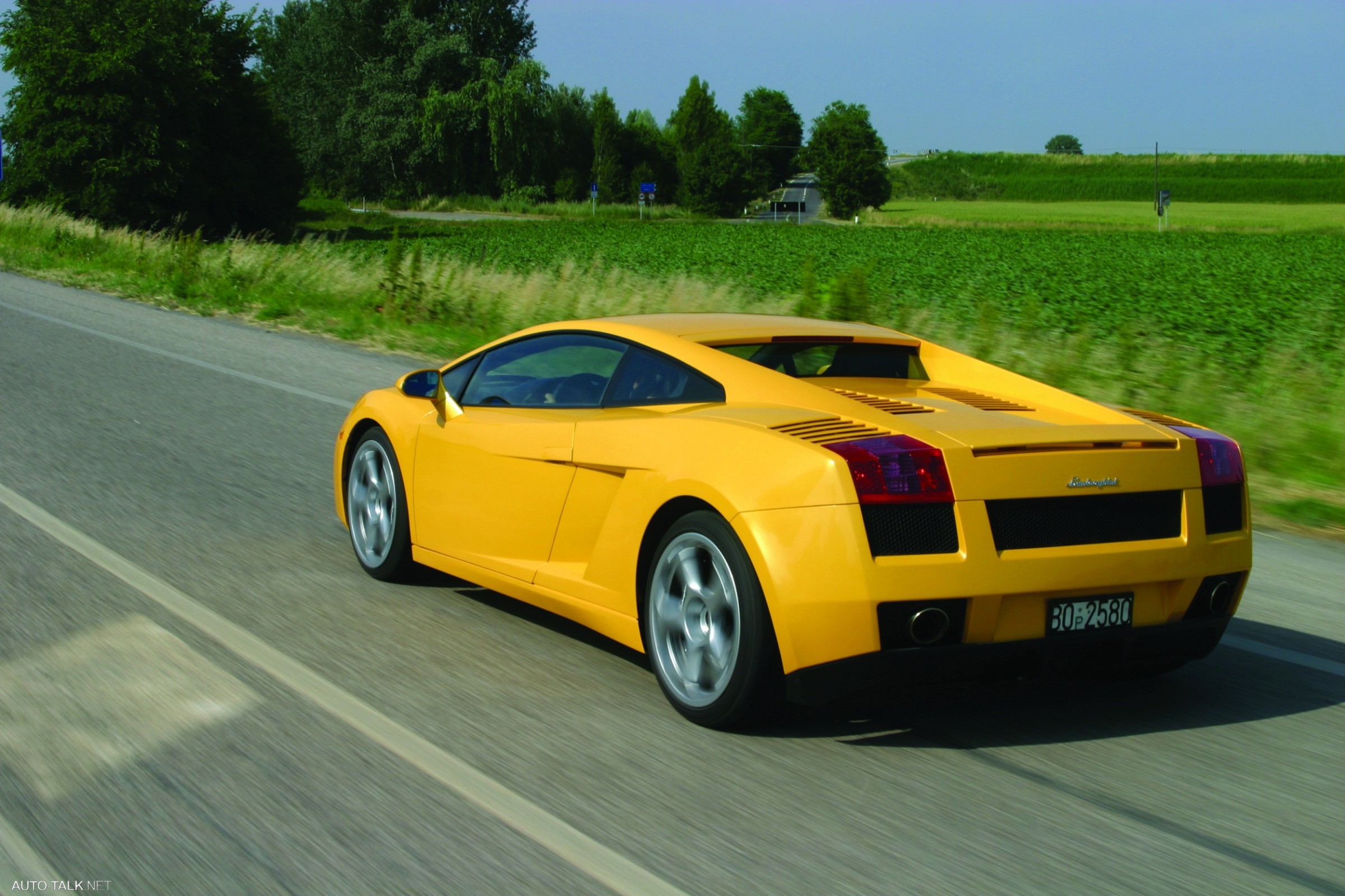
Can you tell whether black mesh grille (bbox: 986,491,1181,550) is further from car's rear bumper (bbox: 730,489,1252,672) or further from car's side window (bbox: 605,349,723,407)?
car's side window (bbox: 605,349,723,407)

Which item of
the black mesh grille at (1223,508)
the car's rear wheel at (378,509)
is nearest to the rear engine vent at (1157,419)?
the black mesh grille at (1223,508)

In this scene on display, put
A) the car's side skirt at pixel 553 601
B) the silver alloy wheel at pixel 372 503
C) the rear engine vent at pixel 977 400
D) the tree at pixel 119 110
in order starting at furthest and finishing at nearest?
the tree at pixel 119 110 → the silver alloy wheel at pixel 372 503 → the rear engine vent at pixel 977 400 → the car's side skirt at pixel 553 601

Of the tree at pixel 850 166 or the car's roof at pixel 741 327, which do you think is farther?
the tree at pixel 850 166

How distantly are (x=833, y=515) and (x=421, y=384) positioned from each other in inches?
105

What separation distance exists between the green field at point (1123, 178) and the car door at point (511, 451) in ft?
377

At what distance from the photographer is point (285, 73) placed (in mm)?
96438

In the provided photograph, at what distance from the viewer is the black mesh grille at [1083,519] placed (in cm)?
373

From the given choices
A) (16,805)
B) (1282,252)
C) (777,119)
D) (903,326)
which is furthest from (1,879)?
(777,119)

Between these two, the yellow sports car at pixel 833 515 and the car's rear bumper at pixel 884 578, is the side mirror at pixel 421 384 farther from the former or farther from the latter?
the car's rear bumper at pixel 884 578

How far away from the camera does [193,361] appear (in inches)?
542

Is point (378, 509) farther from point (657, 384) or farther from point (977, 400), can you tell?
point (977, 400)

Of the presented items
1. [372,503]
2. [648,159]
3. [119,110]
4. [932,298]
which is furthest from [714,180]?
[372,503]

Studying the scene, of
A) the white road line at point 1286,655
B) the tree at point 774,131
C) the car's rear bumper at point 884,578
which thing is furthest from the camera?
the tree at point 774,131

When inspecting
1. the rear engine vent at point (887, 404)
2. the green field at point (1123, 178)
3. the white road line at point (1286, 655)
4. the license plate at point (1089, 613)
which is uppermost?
the green field at point (1123, 178)
